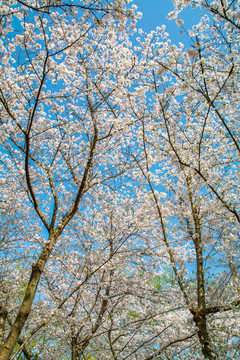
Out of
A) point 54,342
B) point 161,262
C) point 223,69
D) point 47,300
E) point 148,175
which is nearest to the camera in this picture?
point 223,69

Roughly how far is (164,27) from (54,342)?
10366 millimetres

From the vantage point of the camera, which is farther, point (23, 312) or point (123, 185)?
point (123, 185)

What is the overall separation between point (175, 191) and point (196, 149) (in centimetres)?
189

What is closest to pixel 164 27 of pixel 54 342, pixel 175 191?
pixel 175 191

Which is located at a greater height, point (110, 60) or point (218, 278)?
point (110, 60)

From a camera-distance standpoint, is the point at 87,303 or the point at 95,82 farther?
the point at 87,303

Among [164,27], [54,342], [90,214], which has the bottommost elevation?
[54,342]

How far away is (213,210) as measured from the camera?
19.4 feet

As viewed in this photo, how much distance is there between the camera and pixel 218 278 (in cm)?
558

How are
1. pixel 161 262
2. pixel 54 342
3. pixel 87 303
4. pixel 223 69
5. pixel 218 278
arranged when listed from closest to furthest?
1. pixel 223 69
2. pixel 218 278
3. pixel 161 262
4. pixel 87 303
5. pixel 54 342

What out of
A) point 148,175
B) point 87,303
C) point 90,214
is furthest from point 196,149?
point 87,303

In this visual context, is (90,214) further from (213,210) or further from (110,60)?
(110,60)

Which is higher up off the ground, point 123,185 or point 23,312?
point 123,185

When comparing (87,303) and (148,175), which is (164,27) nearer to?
(148,175)
